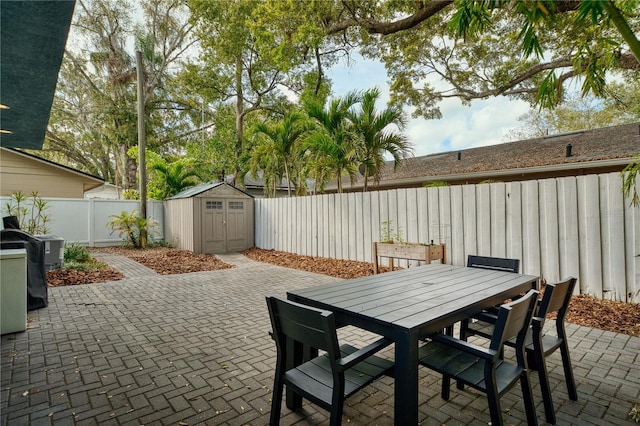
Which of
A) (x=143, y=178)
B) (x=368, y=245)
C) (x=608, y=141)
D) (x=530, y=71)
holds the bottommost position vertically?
(x=368, y=245)

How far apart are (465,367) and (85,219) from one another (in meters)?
12.2

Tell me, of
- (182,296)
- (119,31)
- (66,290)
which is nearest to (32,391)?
(182,296)

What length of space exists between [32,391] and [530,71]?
10788mm

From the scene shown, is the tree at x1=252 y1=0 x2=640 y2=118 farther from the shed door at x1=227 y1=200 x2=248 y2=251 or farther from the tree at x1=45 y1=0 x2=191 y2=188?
the tree at x1=45 y1=0 x2=191 y2=188

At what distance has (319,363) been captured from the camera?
1976 mm

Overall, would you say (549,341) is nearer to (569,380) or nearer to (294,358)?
(569,380)

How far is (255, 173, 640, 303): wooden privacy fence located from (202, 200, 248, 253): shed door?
158 inches

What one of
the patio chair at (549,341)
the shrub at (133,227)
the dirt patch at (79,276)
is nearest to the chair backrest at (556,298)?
the patio chair at (549,341)

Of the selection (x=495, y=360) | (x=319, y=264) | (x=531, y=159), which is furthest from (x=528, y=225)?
(x=531, y=159)

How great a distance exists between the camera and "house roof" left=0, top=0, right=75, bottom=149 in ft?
7.38

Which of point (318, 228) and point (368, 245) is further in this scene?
point (318, 228)

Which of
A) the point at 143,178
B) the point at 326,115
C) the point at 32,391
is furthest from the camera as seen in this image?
the point at 143,178

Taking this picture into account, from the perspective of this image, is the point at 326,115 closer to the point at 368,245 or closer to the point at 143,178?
the point at 368,245

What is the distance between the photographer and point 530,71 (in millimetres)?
8117
